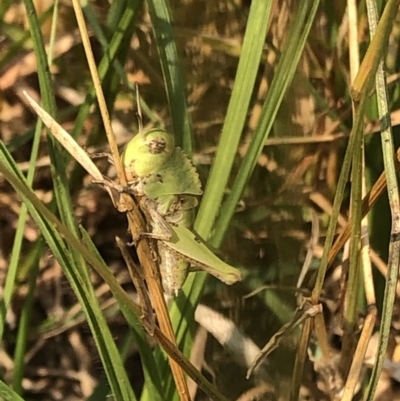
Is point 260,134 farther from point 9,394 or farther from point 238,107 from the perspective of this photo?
point 9,394

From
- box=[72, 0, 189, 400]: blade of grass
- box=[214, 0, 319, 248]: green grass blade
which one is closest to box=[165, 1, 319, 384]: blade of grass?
box=[214, 0, 319, 248]: green grass blade

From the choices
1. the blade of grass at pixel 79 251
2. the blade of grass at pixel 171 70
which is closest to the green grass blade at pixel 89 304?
the blade of grass at pixel 79 251

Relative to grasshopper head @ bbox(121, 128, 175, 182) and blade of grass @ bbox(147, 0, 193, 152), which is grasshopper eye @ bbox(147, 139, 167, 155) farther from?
blade of grass @ bbox(147, 0, 193, 152)

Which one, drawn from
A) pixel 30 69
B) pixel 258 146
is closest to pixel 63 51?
pixel 30 69

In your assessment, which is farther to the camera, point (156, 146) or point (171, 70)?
point (171, 70)

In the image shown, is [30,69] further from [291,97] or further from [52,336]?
[291,97]

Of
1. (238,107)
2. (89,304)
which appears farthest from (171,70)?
(89,304)

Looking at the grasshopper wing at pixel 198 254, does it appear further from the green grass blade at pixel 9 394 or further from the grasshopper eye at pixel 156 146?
the green grass blade at pixel 9 394

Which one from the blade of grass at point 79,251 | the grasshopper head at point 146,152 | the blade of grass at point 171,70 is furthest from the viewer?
the blade of grass at point 171,70

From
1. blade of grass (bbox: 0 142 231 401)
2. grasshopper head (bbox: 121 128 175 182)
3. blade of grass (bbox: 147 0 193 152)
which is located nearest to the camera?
blade of grass (bbox: 0 142 231 401)
